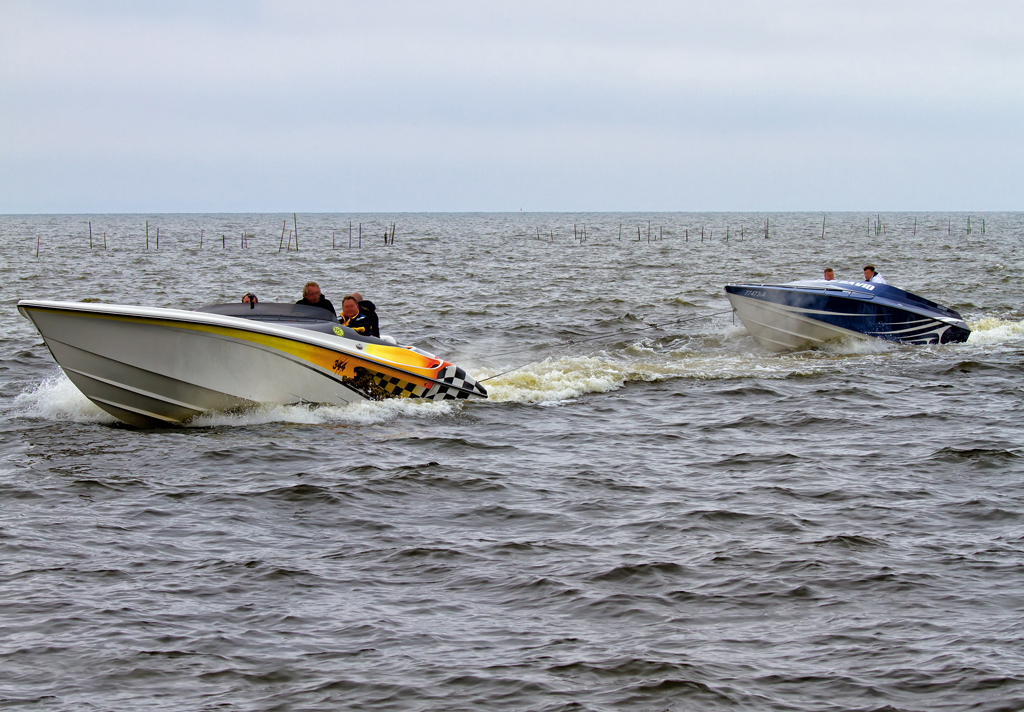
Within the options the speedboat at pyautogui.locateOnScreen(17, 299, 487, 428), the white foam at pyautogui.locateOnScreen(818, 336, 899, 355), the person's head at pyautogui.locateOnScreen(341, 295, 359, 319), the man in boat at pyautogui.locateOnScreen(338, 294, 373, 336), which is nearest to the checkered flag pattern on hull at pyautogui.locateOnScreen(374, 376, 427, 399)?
the speedboat at pyautogui.locateOnScreen(17, 299, 487, 428)

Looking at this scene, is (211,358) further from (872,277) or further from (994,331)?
(994,331)

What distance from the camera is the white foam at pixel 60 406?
1279 centimetres

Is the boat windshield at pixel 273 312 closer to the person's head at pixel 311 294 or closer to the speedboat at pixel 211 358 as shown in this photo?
the speedboat at pixel 211 358

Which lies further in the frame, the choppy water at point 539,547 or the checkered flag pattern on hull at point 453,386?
the checkered flag pattern on hull at point 453,386

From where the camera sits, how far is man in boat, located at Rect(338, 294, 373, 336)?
13625 mm

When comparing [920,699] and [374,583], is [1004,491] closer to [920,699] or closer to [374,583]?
[920,699]

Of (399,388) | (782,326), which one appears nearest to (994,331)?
(782,326)

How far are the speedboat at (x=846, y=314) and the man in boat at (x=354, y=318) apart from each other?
9.39m

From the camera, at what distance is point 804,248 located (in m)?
69.4

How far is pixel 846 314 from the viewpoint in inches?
778

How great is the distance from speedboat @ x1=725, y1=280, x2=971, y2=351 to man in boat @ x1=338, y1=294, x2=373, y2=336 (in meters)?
9.39

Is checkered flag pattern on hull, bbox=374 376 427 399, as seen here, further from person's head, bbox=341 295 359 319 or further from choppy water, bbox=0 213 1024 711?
person's head, bbox=341 295 359 319

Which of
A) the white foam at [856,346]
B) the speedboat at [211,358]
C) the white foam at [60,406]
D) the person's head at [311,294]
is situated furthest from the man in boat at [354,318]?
the white foam at [856,346]

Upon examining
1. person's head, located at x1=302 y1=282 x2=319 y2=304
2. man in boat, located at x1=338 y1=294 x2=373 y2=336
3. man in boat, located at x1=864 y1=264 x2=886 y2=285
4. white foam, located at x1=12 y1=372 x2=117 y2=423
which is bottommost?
white foam, located at x1=12 y1=372 x2=117 y2=423
